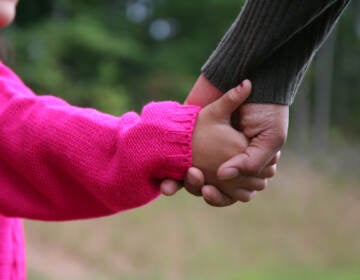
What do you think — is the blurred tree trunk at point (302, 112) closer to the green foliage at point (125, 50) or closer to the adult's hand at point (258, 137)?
the green foliage at point (125, 50)

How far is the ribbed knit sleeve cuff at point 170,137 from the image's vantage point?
4.15 feet

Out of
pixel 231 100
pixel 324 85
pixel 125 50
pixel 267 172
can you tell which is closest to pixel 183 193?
pixel 125 50

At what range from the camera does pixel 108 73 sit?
16.6 meters

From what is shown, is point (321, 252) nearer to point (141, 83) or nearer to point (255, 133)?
point (255, 133)

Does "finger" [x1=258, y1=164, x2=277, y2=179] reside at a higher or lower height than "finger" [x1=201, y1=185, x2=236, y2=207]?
higher

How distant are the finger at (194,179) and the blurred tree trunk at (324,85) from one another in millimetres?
19423

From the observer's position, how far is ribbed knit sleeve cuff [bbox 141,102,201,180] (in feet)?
4.15

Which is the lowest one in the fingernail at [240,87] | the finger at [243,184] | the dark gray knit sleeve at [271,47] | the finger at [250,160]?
the finger at [243,184]

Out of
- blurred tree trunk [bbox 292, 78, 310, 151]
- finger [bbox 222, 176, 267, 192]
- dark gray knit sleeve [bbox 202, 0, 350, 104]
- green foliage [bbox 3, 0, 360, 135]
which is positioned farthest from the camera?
blurred tree trunk [bbox 292, 78, 310, 151]

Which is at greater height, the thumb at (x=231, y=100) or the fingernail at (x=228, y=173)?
the thumb at (x=231, y=100)

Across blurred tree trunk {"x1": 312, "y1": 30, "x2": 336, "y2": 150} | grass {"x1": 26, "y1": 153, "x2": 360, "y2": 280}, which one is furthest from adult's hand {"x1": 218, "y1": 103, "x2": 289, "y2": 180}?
blurred tree trunk {"x1": 312, "y1": 30, "x2": 336, "y2": 150}

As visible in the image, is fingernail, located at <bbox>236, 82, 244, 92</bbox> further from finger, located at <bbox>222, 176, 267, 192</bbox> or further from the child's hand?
finger, located at <bbox>222, 176, 267, 192</bbox>

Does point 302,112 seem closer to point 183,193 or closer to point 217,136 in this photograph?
point 183,193

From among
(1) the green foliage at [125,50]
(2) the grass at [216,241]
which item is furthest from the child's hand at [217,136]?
(1) the green foliage at [125,50]
